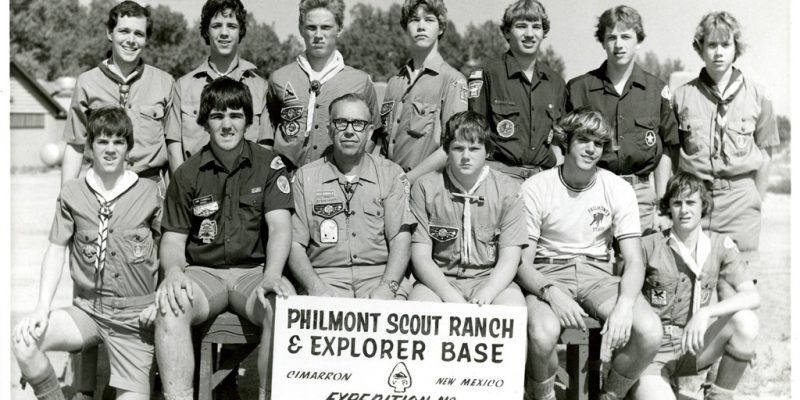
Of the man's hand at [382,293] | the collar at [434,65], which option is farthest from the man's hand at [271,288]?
the collar at [434,65]

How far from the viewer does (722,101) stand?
17.1 ft

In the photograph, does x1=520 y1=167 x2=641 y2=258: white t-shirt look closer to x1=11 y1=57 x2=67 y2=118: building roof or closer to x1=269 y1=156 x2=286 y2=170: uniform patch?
x1=269 y1=156 x2=286 y2=170: uniform patch

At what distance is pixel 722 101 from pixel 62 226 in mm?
4031

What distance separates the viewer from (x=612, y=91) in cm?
515

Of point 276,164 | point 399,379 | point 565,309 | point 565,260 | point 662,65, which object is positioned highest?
point 662,65

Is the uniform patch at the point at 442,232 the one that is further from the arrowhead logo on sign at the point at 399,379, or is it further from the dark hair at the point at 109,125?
the dark hair at the point at 109,125

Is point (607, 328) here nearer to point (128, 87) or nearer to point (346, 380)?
point (346, 380)

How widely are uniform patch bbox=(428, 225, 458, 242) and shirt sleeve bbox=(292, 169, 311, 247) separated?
0.69m

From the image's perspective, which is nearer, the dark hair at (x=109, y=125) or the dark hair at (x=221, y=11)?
the dark hair at (x=109, y=125)

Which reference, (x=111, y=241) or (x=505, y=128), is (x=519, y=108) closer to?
(x=505, y=128)

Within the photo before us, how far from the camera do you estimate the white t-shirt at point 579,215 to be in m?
4.59

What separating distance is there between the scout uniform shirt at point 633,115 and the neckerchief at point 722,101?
261 mm

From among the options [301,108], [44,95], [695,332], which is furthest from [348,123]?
[44,95]

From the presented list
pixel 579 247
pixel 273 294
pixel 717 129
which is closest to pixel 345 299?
pixel 273 294
